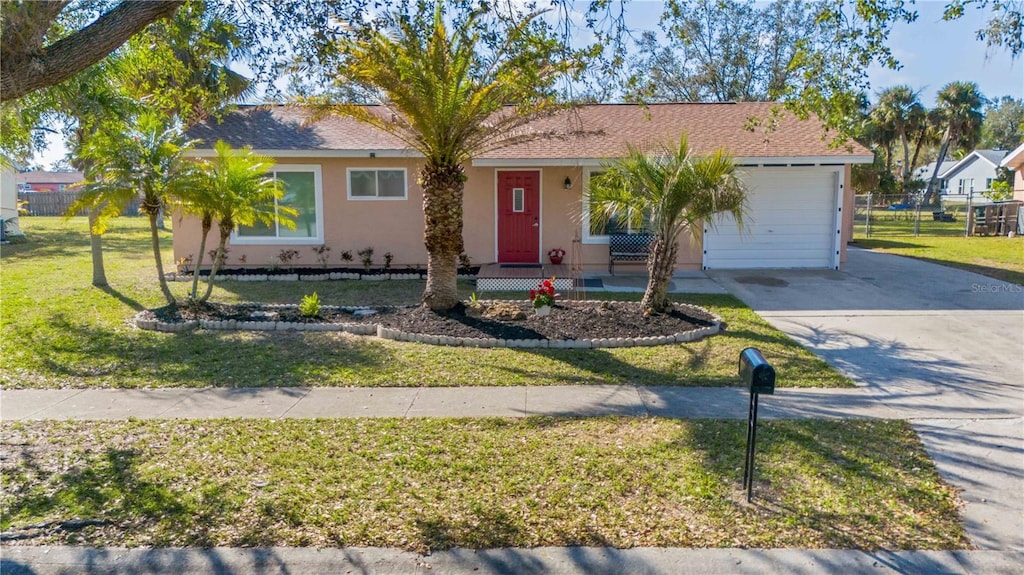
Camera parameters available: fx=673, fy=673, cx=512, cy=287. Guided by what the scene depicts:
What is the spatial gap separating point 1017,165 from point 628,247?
2053cm

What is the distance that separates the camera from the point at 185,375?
24.2 feet

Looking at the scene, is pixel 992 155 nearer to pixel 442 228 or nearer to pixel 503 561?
pixel 442 228

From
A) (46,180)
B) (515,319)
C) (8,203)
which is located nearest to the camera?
(515,319)

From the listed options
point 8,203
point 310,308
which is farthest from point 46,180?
point 310,308

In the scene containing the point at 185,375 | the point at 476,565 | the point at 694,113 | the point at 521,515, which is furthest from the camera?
the point at 694,113

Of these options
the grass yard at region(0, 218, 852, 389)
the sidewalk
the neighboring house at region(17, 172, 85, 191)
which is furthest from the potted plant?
the neighboring house at region(17, 172, 85, 191)

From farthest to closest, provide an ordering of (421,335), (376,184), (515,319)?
1. (376,184)
2. (515,319)
3. (421,335)

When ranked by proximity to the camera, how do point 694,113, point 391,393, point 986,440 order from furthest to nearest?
point 694,113, point 391,393, point 986,440

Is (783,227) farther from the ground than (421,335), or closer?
farther from the ground

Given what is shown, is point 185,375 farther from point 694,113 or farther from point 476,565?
point 694,113

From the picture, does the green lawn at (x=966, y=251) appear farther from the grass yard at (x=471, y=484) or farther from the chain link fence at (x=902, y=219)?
the grass yard at (x=471, y=484)

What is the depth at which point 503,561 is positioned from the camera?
3734 mm

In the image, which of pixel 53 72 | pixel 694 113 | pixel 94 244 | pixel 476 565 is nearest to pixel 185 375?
pixel 53 72

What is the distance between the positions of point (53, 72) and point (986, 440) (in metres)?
7.64
